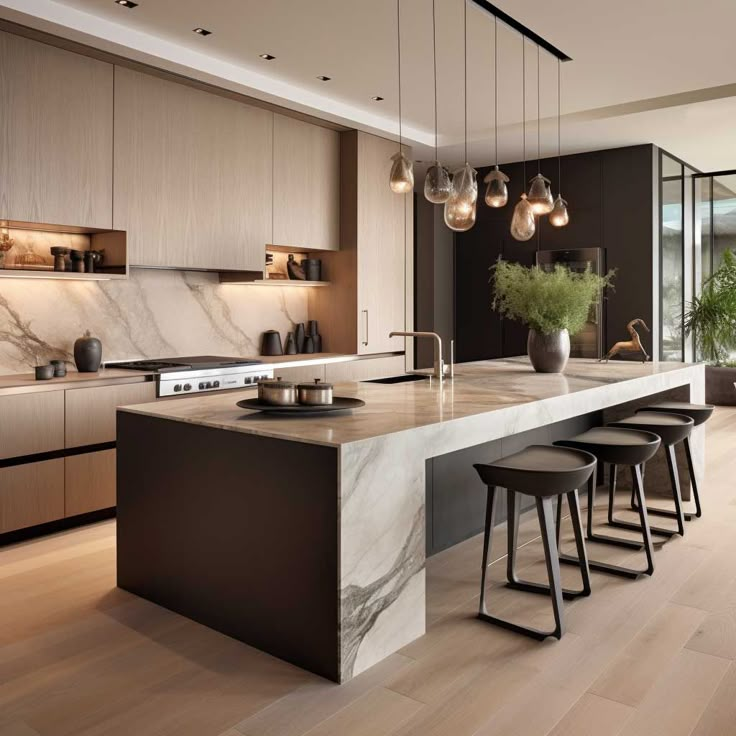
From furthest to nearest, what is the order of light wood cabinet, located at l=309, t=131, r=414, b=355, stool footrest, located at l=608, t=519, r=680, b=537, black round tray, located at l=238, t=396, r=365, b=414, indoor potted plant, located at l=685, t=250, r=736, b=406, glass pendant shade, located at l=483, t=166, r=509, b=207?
indoor potted plant, located at l=685, t=250, r=736, b=406 < light wood cabinet, located at l=309, t=131, r=414, b=355 < glass pendant shade, located at l=483, t=166, r=509, b=207 < stool footrest, located at l=608, t=519, r=680, b=537 < black round tray, located at l=238, t=396, r=365, b=414

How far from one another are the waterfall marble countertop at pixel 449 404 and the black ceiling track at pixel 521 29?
1983 millimetres

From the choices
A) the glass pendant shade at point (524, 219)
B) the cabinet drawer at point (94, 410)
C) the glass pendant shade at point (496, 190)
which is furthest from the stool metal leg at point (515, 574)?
the cabinet drawer at point (94, 410)

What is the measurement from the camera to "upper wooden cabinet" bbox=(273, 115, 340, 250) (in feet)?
18.2

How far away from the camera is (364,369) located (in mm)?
6117

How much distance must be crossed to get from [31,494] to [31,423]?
0.37 m

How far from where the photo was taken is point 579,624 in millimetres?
2748

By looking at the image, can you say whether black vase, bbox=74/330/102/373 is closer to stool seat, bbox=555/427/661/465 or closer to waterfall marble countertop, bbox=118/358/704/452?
waterfall marble countertop, bbox=118/358/704/452

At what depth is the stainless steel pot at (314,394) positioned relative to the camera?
9.14 feet

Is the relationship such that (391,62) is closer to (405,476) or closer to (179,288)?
(179,288)

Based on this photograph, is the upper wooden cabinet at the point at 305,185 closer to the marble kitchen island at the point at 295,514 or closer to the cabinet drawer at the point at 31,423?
the cabinet drawer at the point at 31,423

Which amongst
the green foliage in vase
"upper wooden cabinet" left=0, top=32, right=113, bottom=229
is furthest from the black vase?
the green foliage in vase

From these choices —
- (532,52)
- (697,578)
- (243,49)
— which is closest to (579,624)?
(697,578)

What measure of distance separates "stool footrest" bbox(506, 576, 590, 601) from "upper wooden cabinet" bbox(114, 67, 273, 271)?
2.97 meters

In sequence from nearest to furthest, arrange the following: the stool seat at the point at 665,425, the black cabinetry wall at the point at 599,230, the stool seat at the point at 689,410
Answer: the stool seat at the point at 665,425
the stool seat at the point at 689,410
the black cabinetry wall at the point at 599,230
